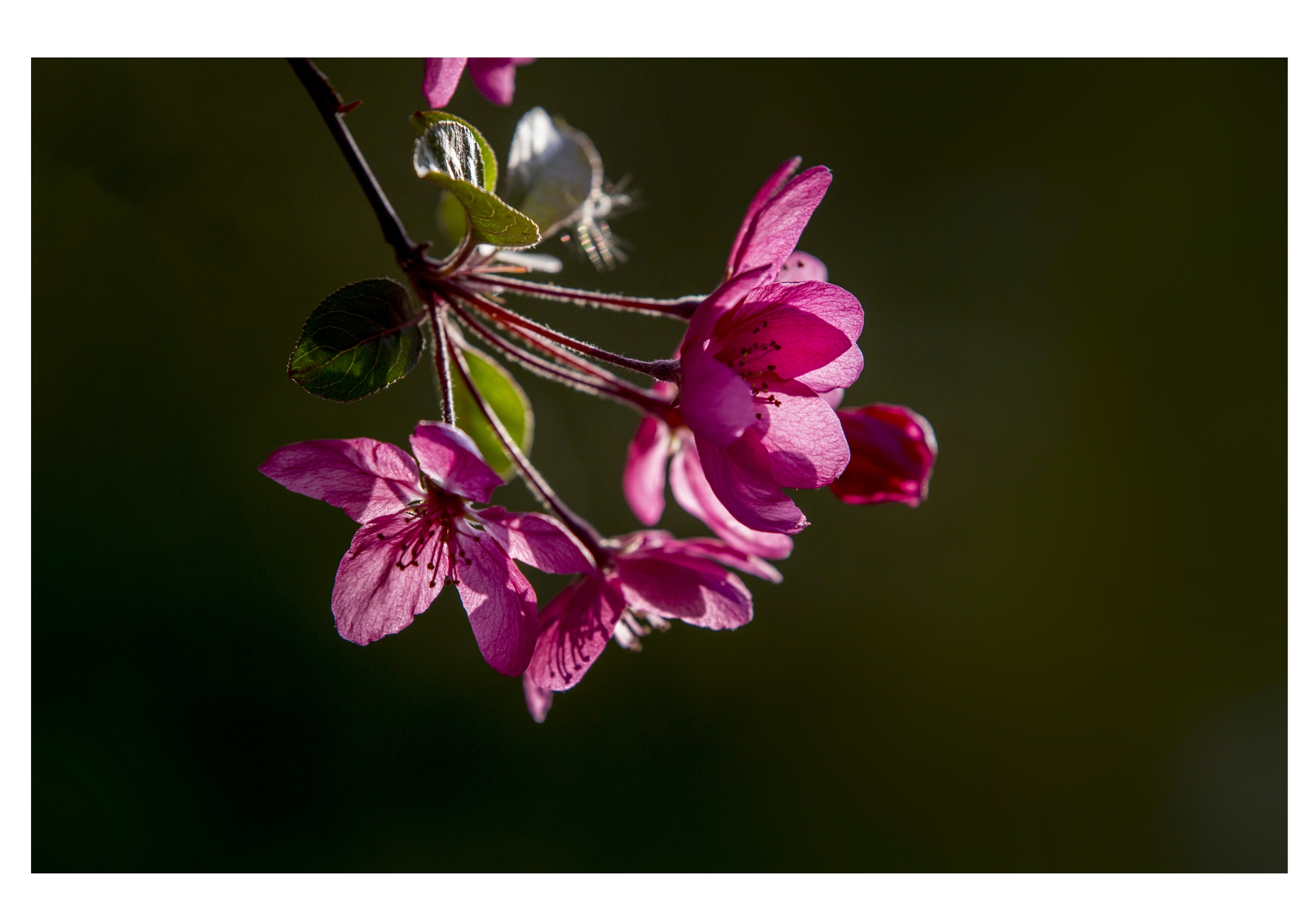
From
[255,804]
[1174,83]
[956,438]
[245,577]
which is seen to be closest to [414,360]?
[245,577]

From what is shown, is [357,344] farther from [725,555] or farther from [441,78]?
[725,555]

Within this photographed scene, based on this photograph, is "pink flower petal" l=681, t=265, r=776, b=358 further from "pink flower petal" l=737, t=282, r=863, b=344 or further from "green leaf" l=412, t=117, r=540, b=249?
"green leaf" l=412, t=117, r=540, b=249

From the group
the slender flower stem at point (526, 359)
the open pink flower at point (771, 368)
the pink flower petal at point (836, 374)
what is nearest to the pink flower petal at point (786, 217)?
the open pink flower at point (771, 368)

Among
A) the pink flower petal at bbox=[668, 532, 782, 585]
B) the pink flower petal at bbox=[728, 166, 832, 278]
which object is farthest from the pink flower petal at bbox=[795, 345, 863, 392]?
the pink flower petal at bbox=[668, 532, 782, 585]

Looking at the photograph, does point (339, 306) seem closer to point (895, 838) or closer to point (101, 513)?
point (101, 513)

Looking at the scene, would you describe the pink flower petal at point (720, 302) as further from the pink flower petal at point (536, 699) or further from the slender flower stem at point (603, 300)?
the pink flower petal at point (536, 699)

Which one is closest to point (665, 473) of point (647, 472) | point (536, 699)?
point (647, 472)
